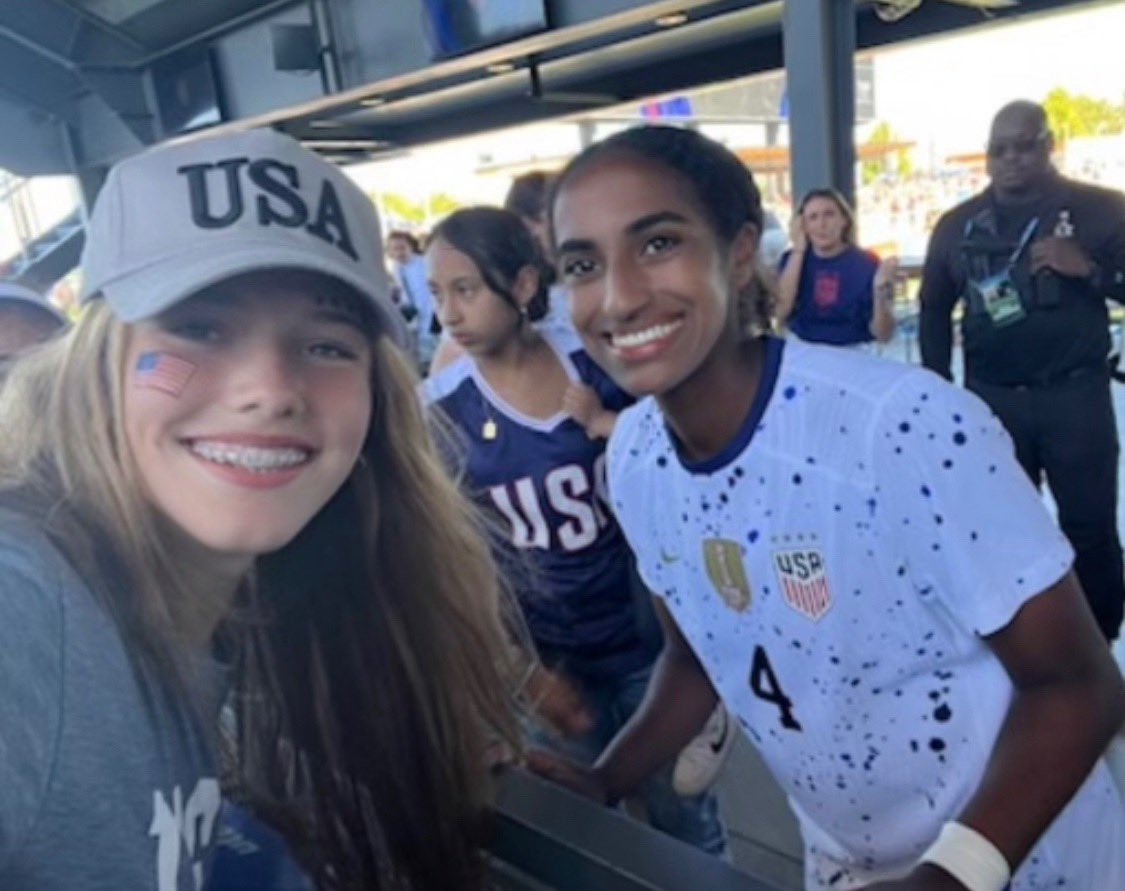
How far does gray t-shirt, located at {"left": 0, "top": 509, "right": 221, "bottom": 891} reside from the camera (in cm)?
58

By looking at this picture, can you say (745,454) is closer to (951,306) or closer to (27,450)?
(27,450)

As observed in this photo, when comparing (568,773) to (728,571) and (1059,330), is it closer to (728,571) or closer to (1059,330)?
(728,571)

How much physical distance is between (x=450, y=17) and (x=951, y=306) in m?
2.82

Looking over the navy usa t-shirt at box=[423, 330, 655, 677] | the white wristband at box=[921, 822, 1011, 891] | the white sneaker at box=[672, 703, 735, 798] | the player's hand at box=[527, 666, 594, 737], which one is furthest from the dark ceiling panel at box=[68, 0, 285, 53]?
the white wristband at box=[921, 822, 1011, 891]

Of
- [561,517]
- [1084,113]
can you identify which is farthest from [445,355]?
[1084,113]

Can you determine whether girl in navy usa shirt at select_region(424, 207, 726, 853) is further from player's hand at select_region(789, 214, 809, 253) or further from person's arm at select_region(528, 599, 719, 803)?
player's hand at select_region(789, 214, 809, 253)

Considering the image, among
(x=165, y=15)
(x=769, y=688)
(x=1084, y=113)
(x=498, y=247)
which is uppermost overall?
(x=165, y=15)

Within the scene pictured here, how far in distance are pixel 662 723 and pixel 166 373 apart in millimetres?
783

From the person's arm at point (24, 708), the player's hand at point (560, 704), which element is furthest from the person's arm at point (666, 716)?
the person's arm at point (24, 708)

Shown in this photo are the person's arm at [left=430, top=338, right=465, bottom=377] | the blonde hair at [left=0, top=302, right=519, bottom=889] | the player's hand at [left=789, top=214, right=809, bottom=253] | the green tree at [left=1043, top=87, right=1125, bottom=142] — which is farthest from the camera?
the green tree at [left=1043, top=87, right=1125, bottom=142]

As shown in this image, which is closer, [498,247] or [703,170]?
[703,170]

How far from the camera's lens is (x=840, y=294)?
3.95 m

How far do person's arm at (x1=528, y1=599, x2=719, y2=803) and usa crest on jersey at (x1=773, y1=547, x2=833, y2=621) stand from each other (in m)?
0.27

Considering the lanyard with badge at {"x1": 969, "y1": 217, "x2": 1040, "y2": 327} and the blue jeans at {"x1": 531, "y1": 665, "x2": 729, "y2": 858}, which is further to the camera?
the lanyard with badge at {"x1": 969, "y1": 217, "x2": 1040, "y2": 327}
